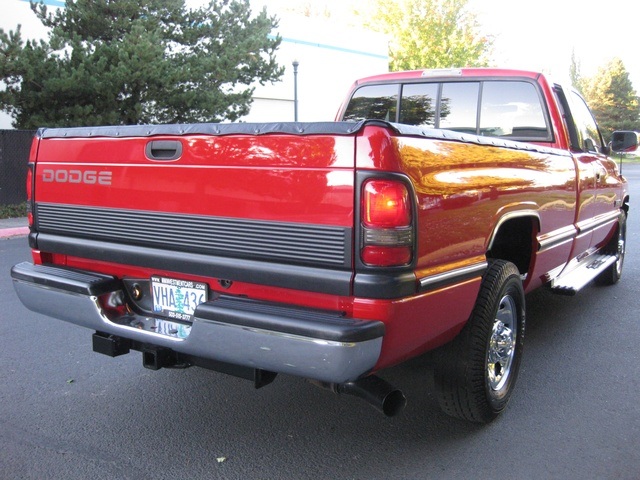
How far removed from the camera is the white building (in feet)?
85.1

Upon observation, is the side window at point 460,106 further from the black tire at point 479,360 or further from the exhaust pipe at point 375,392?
the exhaust pipe at point 375,392

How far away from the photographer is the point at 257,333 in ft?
8.44

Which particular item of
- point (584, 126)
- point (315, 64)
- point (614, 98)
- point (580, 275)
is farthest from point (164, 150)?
point (614, 98)

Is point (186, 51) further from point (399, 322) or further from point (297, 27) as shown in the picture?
point (399, 322)

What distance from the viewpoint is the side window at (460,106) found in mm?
5016

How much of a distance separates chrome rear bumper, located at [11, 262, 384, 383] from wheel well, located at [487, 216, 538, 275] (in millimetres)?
1693

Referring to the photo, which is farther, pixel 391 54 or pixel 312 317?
pixel 391 54

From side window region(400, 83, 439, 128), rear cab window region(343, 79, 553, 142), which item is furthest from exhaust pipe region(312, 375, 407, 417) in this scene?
side window region(400, 83, 439, 128)

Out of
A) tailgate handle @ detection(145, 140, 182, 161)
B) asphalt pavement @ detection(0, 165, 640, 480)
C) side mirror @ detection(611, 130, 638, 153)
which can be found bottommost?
asphalt pavement @ detection(0, 165, 640, 480)

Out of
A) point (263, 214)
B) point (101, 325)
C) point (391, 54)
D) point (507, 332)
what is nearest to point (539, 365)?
point (507, 332)

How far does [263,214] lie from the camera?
274 cm

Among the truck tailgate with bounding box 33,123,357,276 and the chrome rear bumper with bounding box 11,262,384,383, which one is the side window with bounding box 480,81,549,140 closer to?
the truck tailgate with bounding box 33,123,357,276

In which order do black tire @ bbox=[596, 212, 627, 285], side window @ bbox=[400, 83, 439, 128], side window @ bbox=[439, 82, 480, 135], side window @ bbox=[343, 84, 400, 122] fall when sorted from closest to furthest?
Answer: side window @ bbox=[439, 82, 480, 135], side window @ bbox=[400, 83, 439, 128], side window @ bbox=[343, 84, 400, 122], black tire @ bbox=[596, 212, 627, 285]

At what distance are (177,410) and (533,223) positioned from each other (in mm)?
2437
